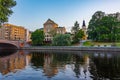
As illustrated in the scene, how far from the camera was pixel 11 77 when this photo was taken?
1083 inches

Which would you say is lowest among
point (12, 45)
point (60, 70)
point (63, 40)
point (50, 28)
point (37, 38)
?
point (60, 70)

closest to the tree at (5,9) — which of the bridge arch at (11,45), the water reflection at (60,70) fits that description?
the water reflection at (60,70)

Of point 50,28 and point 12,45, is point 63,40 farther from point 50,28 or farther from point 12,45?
point 50,28

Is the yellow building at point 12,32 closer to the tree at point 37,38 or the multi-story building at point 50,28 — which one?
the multi-story building at point 50,28

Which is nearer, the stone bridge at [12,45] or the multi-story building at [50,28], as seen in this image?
the stone bridge at [12,45]

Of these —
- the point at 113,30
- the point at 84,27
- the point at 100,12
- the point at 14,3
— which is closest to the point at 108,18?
the point at 113,30

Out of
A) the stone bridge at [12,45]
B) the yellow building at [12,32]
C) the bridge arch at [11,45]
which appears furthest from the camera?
the yellow building at [12,32]

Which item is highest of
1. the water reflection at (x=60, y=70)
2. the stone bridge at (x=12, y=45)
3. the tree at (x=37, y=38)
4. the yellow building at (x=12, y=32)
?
the yellow building at (x=12, y=32)

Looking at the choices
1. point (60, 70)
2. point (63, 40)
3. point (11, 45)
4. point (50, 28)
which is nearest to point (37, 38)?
point (11, 45)

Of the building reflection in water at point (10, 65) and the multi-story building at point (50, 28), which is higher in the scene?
the multi-story building at point (50, 28)

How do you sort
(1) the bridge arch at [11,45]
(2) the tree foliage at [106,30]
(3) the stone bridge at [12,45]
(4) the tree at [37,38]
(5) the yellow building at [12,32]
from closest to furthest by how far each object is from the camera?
1. (1) the bridge arch at [11,45]
2. (3) the stone bridge at [12,45]
3. (2) the tree foliage at [106,30]
4. (4) the tree at [37,38]
5. (5) the yellow building at [12,32]

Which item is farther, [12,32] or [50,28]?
[12,32]

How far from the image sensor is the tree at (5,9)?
26.3 metres

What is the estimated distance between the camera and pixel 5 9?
27812mm
